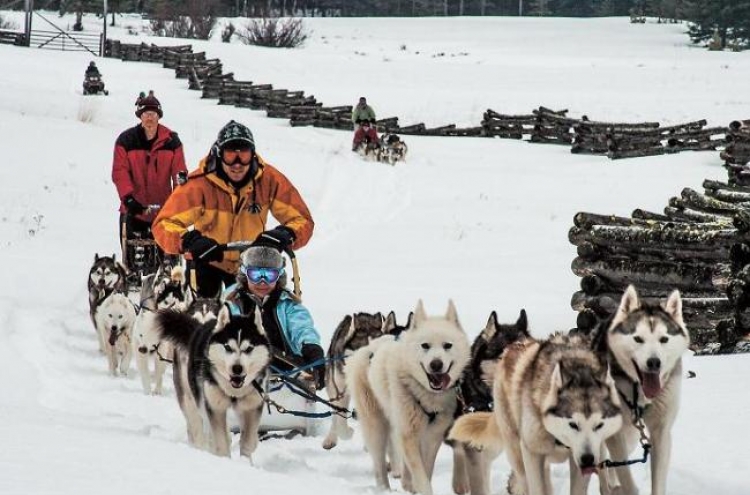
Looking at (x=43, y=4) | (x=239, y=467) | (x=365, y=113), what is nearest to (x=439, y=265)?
(x=239, y=467)

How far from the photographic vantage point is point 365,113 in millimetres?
28969

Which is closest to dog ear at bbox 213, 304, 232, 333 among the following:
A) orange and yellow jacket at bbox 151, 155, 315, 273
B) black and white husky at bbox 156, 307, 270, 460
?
black and white husky at bbox 156, 307, 270, 460

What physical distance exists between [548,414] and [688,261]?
601 cm

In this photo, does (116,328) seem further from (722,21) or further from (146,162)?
(722,21)

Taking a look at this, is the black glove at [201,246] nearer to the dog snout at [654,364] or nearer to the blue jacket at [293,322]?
the blue jacket at [293,322]

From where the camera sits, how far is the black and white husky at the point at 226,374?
590 centimetres

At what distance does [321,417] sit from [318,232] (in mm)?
11099

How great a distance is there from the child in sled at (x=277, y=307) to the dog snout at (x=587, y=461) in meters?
2.71

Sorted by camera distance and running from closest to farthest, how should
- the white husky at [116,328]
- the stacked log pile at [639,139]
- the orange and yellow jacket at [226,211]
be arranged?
the orange and yellow jacket at [226,211], the white husky at [116,328], the stacked log pile at [639,139]

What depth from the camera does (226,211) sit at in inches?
299

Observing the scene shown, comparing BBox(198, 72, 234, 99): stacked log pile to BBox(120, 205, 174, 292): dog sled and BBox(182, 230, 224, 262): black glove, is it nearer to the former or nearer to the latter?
BBox(120, 205, 174, 292): dog sled

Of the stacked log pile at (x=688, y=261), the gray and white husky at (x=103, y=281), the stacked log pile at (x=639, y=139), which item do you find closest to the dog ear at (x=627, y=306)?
the stacked log pile at (x=688, y=261)

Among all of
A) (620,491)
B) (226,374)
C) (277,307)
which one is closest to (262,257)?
(277,307)

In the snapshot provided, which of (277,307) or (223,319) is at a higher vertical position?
(223,319)
